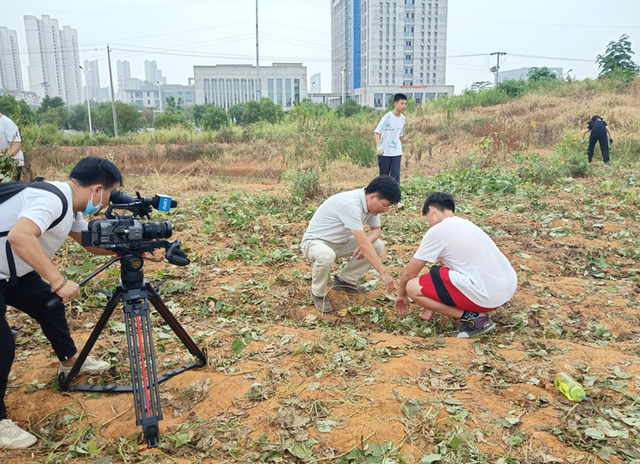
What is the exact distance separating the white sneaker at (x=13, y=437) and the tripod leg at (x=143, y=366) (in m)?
0.59

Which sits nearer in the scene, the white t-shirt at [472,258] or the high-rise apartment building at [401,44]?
the white t-shirt at [472,258]

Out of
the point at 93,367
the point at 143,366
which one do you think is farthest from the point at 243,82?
the point at 143,366

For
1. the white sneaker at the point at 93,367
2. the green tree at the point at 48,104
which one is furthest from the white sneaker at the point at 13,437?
the green tree at the point at 48,104

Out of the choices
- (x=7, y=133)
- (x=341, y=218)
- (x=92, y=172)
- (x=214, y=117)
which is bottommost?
(x=341, y=218)

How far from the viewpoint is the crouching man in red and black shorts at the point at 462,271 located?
10.6ft

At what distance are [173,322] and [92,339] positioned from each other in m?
0.43

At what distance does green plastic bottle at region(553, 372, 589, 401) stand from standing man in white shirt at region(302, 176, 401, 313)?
1.23m

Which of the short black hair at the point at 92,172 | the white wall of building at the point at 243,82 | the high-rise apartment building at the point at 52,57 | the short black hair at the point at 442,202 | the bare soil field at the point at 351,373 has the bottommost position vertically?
the bare soil field at the point at 351,373

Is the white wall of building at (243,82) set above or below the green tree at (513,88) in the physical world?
above

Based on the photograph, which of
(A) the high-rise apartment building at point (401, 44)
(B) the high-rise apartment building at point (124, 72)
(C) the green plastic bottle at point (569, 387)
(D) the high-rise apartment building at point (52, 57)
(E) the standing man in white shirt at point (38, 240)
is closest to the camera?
(E) the standing man in white shirt at point (38, 240)

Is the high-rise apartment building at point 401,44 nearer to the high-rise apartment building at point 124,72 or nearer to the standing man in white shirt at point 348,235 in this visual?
the standing man in white shirt at point 348,235

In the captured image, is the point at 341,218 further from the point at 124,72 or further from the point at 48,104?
the point at 124,72

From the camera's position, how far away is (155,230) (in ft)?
7.72

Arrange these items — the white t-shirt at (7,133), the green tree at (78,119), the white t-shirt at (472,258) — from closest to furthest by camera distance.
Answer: the white t-shirt at (472,258), the white t-shirt at (7,133), the green tree at (78,119)
